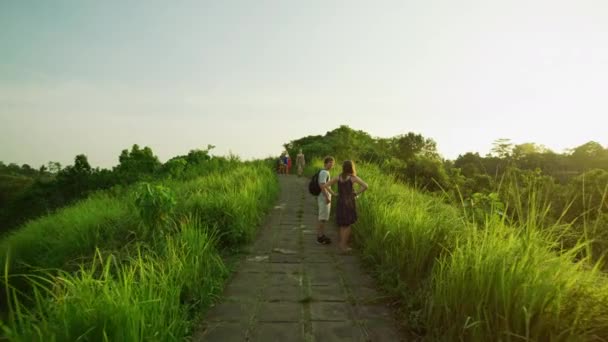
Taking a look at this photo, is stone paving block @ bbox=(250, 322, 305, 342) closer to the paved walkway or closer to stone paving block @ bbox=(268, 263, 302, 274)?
the paved walkway

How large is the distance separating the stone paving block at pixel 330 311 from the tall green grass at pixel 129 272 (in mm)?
1213

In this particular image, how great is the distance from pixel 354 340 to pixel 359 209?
13.5 feet

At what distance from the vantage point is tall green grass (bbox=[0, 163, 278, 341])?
7.84ft

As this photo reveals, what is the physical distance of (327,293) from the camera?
4242 mm

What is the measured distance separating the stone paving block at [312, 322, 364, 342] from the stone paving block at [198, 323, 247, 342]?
697mm

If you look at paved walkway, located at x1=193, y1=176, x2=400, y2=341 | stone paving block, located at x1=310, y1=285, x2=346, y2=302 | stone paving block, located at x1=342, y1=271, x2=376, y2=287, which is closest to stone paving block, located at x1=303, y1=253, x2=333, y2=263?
paved walkway, located at x1=193, y1=176, x2=400, y2=341

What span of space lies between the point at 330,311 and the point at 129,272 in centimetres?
205

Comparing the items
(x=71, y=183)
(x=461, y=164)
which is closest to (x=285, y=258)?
(x=71, y=183)

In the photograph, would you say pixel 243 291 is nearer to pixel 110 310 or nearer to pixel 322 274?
pixel 322 274

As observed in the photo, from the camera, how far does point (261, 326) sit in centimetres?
344

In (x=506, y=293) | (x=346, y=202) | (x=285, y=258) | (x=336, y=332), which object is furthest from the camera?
(x=346, y=202)

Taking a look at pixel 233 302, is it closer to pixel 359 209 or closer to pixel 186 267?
pixel 186 267

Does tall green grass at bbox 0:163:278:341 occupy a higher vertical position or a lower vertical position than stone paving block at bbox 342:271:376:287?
higher

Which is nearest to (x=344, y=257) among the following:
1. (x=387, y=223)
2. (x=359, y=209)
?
(x=387, y=223)
